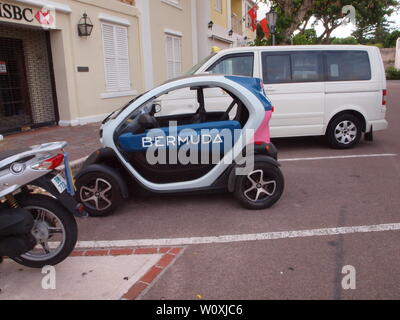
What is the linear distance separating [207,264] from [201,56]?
1712 cm

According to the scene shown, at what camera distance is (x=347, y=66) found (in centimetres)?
721

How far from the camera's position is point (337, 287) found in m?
2.79

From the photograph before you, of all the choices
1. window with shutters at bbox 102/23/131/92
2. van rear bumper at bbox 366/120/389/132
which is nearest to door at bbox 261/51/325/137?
van rear bumper at bbox 366/120/389/132

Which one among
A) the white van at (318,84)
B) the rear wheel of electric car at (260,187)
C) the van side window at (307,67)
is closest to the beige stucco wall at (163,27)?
the white van at (318,84)

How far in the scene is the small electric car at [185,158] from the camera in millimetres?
4301

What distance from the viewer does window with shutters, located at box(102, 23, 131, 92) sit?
11.7 m

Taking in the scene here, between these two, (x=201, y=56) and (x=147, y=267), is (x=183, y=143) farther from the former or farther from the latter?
(x=201, y=56)

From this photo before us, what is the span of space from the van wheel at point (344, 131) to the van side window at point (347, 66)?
2.57 ft

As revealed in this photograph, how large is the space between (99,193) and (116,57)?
8.81 meters

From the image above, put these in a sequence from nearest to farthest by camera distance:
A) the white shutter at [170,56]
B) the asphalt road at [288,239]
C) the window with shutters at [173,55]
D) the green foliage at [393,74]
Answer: the asphalt road at [288,239] < the white shutter at [170,56] < the window with shutters at [173,55] < the green foliage at [393,74]

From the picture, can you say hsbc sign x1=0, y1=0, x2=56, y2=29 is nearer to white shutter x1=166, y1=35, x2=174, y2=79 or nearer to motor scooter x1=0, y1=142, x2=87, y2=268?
white shutter x1=166, y1=35, x2=174, y2=79

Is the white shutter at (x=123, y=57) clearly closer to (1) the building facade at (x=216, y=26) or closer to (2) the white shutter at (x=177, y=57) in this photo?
(2) the white shutter at (x=177, y=57)

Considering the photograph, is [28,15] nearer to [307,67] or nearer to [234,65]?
[234,65]
